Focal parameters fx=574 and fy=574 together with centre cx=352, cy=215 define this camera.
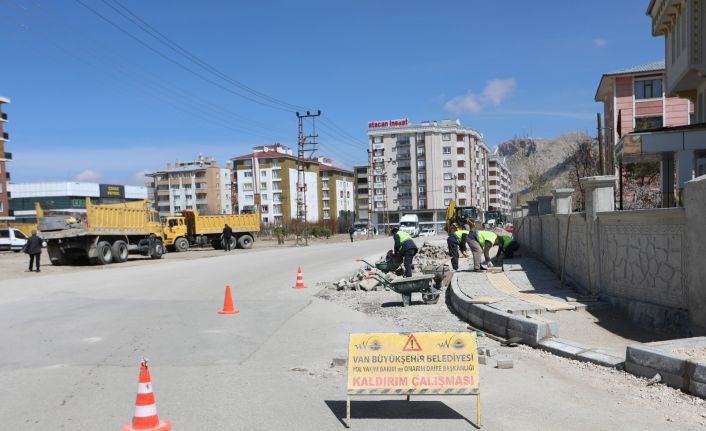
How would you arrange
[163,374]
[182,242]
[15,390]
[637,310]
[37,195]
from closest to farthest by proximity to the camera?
[15,390], [163,374], [637,310], [182,242], [37,195]

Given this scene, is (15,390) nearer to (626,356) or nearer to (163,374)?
(163,374)

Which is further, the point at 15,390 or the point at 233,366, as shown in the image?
the point at 233,366

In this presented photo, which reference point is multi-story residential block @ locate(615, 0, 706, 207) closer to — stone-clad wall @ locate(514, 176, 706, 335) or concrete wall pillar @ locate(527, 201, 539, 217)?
concrete wall pillar @ locate(527, 201, 539, 217)

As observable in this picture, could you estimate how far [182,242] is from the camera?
37406 millimetres

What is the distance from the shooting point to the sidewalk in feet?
23.1

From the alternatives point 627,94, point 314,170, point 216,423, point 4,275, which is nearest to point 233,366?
point 216,423

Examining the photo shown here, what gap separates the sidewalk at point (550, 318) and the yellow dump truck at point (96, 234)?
61.5 feet

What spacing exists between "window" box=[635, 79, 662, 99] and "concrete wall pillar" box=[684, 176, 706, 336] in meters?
36.6

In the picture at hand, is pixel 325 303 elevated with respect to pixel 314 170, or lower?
lower

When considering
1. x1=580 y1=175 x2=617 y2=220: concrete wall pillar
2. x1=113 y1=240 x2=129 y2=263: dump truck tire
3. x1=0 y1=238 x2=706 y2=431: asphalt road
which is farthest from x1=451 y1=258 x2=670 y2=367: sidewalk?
x1=113 y1=240 x2=129 y2=263: dump truck tire

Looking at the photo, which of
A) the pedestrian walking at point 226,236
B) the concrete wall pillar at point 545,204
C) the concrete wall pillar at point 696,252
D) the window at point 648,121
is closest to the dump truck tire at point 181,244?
the pedestrian walking at point 226,236

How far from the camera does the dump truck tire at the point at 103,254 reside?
85.3ft

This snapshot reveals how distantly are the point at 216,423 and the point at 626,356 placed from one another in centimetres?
416

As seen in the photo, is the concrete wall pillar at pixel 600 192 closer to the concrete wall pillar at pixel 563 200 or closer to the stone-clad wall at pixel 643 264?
A: the stone-clad wall at pixel 643 264
